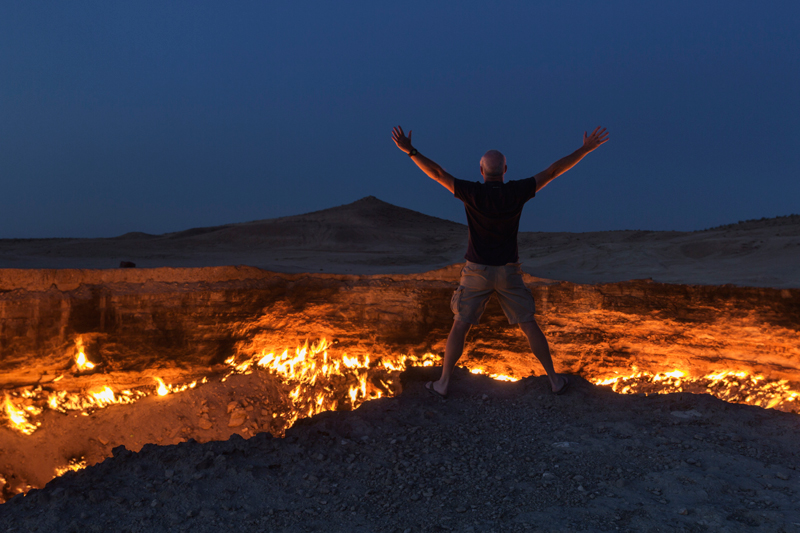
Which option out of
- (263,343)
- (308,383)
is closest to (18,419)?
(263,343)

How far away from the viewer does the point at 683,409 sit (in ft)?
10.1

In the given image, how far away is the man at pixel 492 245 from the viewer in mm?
3213

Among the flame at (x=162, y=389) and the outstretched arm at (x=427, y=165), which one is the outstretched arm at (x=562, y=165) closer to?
the outstretched arm at (x=427, y=165)

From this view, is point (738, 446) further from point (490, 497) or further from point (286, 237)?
point (286, 237)

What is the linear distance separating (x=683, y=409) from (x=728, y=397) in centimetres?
90

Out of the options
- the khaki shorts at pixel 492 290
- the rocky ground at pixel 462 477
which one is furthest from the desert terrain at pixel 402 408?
the khaki shorts at pixel 492 290

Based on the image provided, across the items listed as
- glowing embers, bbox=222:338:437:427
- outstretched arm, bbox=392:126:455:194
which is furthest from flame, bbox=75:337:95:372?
outstretched arm, bbox=392:126:455:194

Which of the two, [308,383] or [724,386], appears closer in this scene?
[724,386]

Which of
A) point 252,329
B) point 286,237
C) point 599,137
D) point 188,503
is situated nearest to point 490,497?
point 188,503

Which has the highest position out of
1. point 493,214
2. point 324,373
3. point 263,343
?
point 493,214

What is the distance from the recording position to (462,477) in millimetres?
2428

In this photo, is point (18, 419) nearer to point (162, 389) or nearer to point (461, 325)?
point (162, 389)

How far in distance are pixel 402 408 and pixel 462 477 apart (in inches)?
30.3

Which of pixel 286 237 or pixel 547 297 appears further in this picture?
pixel 286 237
